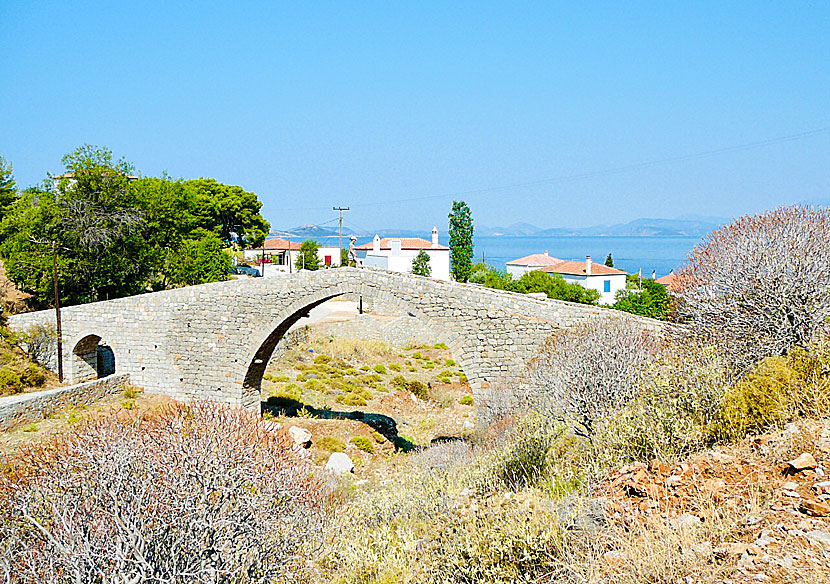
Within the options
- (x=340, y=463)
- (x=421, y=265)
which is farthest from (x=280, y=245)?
(x=340, y=463)

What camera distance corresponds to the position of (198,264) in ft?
113

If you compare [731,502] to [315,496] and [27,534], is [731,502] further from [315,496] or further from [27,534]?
[27,534]

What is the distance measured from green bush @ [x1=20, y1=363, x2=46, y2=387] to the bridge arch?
8562 mm

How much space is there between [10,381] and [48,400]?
3444 millimetres

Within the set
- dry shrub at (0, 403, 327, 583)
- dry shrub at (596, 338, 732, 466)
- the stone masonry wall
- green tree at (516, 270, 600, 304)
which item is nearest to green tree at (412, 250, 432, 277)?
green tree at (516, 270, 600, 304)

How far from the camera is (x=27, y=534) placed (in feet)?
21.3

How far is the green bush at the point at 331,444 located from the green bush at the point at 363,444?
0.35 m

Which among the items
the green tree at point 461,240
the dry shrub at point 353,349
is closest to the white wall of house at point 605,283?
the green tree at point 461,240

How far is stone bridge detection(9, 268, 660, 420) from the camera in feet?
50.8

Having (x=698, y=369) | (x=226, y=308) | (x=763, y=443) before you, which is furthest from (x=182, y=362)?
(x=763, y=443)

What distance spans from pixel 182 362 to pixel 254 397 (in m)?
2.65

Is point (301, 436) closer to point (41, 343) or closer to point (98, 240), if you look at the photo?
point (41, 343)

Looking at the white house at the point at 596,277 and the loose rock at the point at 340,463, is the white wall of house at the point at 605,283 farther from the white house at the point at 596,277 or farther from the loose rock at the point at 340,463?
the loose rock at the point at 340,463

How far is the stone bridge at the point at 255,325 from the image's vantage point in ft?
50.8
